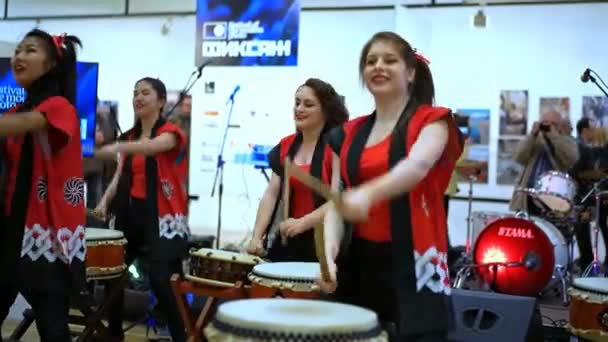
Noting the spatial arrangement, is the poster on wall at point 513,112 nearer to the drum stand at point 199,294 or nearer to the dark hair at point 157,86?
the dark hair at point 157,86

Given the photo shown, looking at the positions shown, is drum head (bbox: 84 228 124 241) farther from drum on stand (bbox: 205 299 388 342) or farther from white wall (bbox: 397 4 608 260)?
white wall (bbox: 397 4 608 260)

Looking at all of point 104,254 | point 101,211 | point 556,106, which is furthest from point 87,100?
point 556,106

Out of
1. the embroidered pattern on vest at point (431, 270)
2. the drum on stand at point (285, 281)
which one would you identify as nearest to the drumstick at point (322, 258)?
the embroidered pattern on vest at point (431, 270)

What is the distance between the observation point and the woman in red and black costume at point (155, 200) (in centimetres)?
419

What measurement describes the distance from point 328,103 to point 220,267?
0.88m

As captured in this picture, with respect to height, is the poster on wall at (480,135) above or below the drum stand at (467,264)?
above

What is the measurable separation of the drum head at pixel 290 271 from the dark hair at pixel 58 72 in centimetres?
92

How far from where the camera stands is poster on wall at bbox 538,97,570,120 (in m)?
8.13

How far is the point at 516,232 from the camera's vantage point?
6207mm

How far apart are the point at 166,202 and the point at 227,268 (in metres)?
0.93

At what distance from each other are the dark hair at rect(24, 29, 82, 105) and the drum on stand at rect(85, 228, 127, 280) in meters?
1.19

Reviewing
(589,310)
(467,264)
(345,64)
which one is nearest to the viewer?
(589,310)

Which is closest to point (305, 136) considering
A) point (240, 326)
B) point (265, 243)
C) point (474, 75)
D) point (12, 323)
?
point (265, 243)

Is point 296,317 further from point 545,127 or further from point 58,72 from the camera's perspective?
point 545,127
